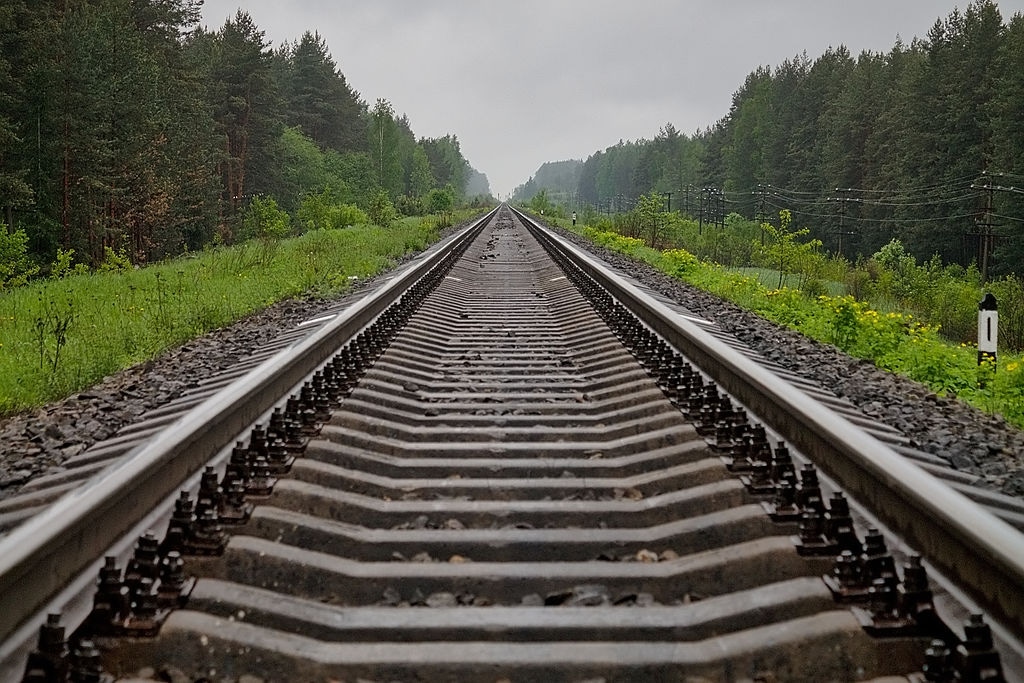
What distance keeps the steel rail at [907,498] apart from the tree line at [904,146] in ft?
117

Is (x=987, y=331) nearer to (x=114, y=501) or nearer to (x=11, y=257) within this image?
(x=114, y=501)

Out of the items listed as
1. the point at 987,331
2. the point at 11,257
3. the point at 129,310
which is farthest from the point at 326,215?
the point at 987,331

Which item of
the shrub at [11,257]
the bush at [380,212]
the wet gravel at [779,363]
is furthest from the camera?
the bush at [380,212]

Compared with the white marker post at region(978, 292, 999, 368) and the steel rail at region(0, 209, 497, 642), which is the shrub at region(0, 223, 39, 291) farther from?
the white marker post at region(978, 292, 999, 368)

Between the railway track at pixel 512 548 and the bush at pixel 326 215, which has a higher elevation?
the bush at pixel 326 215

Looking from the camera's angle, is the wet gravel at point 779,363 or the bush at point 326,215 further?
the bush at point 326,215

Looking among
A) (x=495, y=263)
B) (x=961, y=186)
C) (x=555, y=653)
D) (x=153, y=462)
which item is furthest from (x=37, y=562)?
(x=961, y=186)

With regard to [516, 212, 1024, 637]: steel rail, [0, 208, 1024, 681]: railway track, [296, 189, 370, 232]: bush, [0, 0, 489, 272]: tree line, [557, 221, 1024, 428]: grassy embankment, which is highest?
[0, 0, 489, 272]: tree line

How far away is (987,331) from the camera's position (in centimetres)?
782

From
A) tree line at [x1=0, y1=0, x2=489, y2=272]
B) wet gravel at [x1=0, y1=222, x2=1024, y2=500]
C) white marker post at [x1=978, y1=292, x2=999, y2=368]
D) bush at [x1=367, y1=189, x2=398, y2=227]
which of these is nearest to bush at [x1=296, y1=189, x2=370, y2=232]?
bush at [x1=367, y1=189, x2=398, y2=227]

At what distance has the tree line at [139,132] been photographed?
27328mm

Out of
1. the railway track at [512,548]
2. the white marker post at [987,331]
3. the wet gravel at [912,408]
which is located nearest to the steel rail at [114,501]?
the railway track at [512,548]

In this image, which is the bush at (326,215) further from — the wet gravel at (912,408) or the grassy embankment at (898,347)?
the wet gravel at (912,408)

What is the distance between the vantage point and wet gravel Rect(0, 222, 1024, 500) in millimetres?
4098
